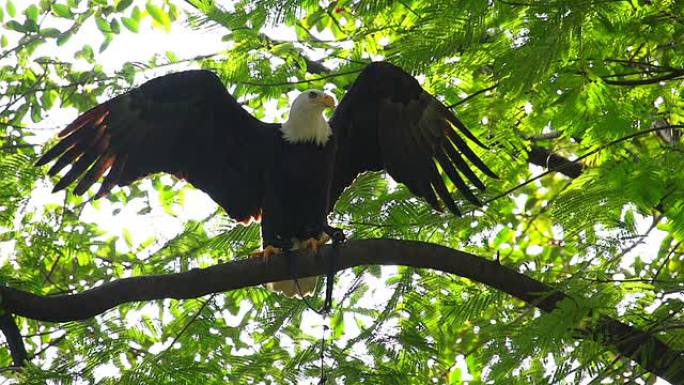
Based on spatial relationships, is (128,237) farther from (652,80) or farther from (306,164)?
(652,80)

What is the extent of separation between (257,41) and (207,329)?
162 cm

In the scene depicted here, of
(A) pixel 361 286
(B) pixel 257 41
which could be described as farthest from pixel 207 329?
(B) pixel 257 41

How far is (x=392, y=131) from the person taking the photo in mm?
5504

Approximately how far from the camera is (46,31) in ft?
21.5

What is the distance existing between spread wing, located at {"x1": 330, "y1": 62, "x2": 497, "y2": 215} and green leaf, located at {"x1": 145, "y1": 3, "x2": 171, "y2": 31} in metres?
2.24

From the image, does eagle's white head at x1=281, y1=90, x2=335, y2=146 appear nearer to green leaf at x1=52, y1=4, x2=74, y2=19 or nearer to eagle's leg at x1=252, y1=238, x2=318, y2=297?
eagle's leg at x1=252, y1=238, x2=318, y2=297

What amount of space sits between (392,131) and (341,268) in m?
1.71

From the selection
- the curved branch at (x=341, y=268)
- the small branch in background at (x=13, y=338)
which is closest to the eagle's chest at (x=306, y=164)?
the curved branch at (x=341, y=268)

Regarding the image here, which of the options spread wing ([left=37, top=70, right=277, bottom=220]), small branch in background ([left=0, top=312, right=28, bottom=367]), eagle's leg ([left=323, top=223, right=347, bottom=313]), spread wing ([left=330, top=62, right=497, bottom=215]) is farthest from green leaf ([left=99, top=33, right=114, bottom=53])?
small branch in background ([left=0, top=312, right=28, bottom=367])

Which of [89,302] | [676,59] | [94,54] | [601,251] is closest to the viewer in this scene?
[89,302]

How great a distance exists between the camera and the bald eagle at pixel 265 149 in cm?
503

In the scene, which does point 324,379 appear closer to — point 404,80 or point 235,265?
point 235,265

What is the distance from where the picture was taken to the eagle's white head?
5.15 m

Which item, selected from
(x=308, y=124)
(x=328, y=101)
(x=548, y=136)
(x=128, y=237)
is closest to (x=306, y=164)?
(x=308, y=124)
